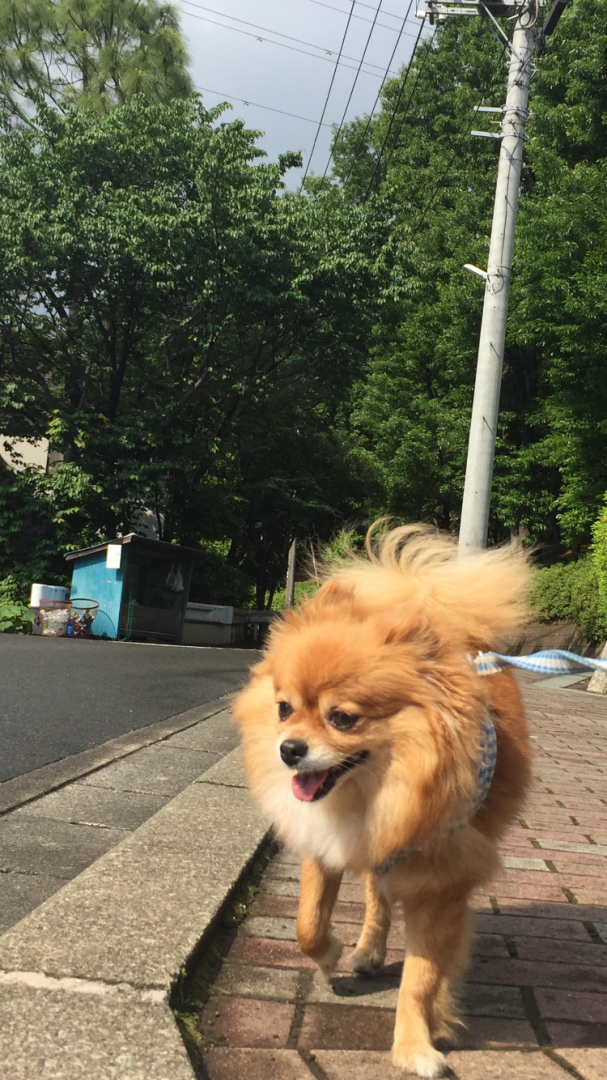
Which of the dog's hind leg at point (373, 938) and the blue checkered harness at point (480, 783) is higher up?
the blue checkered harness at point (480, 783)

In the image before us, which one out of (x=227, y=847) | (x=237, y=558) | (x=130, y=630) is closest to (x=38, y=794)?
(x=227, y=847)

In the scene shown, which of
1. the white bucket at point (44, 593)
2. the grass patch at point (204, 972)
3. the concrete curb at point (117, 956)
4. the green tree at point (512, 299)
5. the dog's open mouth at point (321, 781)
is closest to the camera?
the concrete curb at point (117, 956)

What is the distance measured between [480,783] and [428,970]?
49 centimetres

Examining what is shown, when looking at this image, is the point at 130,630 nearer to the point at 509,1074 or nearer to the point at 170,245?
the point at 170,245

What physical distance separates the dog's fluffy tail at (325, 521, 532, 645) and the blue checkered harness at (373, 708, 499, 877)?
1.08 ft

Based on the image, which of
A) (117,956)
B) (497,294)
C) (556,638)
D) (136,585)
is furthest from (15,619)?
(117,956)

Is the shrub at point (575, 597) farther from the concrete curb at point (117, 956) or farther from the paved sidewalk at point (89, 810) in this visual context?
the concrete curb at point (117, 956)

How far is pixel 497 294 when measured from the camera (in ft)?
33.4

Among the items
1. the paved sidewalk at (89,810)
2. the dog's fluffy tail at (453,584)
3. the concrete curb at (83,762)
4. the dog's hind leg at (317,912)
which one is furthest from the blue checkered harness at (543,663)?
the concrete curb at (83,762)

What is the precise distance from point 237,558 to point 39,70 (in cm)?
1790

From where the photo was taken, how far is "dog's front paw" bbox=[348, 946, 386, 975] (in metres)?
2.81

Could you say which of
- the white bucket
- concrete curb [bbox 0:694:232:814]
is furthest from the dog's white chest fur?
the white bucket

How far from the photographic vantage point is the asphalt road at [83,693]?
6.20 m

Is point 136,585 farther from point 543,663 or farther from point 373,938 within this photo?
point 543,663
